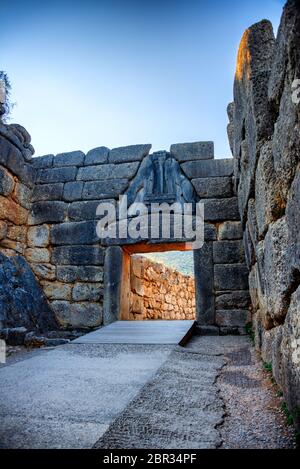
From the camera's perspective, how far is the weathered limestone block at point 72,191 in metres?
5.61

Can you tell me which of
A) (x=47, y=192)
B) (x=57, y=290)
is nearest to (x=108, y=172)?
(x=47, y=192)

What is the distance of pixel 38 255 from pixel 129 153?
241 cm

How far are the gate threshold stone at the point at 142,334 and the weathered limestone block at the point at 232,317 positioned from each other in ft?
1.28

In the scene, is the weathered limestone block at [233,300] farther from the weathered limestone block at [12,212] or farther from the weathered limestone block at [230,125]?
the weathered limestone block at [12,212]

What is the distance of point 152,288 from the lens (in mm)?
7230

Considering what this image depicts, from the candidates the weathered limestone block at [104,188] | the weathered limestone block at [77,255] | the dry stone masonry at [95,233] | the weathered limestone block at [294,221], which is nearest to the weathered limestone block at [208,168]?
the dry stone masonry at [95,233]

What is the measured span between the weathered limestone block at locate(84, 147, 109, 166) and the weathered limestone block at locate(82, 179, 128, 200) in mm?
404

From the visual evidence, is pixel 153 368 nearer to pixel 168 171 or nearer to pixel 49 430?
pixel 49 430

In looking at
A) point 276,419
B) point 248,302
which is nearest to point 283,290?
point 276,419

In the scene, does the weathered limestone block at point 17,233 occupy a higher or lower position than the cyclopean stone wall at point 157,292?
higher

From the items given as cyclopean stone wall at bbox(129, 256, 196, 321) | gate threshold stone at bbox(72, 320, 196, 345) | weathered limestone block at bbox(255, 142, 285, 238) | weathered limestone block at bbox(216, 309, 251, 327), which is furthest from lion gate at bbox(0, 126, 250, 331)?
weathered limestone block at bbox(255, 142, 285, 238)

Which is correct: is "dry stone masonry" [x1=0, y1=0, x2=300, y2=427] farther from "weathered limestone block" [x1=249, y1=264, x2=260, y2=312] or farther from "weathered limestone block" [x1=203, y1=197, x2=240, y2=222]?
"weathered limestone block" [x1=249, y1=264, x2=260, y2=312]

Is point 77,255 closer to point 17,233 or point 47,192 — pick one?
point 17,233

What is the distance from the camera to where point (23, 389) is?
6.24 ft
